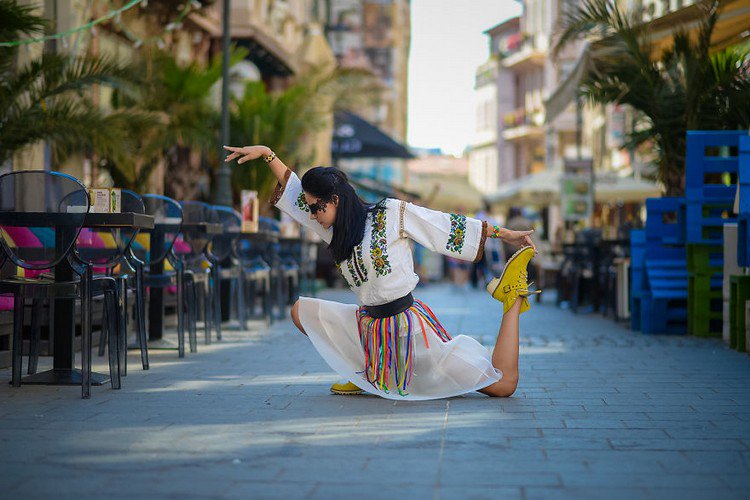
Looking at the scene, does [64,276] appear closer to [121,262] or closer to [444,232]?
[121,262]

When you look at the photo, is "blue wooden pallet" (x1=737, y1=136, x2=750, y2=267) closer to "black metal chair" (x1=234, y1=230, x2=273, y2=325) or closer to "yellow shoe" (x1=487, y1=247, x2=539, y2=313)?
"yellow shoe" (x1=487, y1=247, x2=539, y2=313)

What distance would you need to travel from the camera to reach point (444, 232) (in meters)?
6.85

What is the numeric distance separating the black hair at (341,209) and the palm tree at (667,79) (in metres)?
7.71

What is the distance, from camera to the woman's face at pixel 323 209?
6797 mm

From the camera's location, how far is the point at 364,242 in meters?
6.78

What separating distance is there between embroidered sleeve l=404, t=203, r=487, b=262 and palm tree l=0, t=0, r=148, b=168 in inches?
236

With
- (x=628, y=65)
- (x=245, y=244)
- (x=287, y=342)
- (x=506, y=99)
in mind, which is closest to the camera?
(x=287, y=342)

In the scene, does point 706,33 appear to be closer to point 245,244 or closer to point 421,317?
point 245,244

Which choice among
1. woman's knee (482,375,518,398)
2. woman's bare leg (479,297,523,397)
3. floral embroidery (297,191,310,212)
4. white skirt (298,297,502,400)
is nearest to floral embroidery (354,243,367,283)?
white skirt (298,297,502,400)

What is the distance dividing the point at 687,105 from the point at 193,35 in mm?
13354

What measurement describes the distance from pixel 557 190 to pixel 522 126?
120 ft

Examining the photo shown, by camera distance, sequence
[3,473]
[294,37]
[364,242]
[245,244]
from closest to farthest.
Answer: [3,473], [364,242], [245,244], [294,37]

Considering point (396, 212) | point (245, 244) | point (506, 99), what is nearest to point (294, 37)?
point (245, 244)

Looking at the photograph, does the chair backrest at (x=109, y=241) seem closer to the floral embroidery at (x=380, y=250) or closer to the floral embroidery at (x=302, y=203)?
the floral embroidery at (x=302, y=203)
